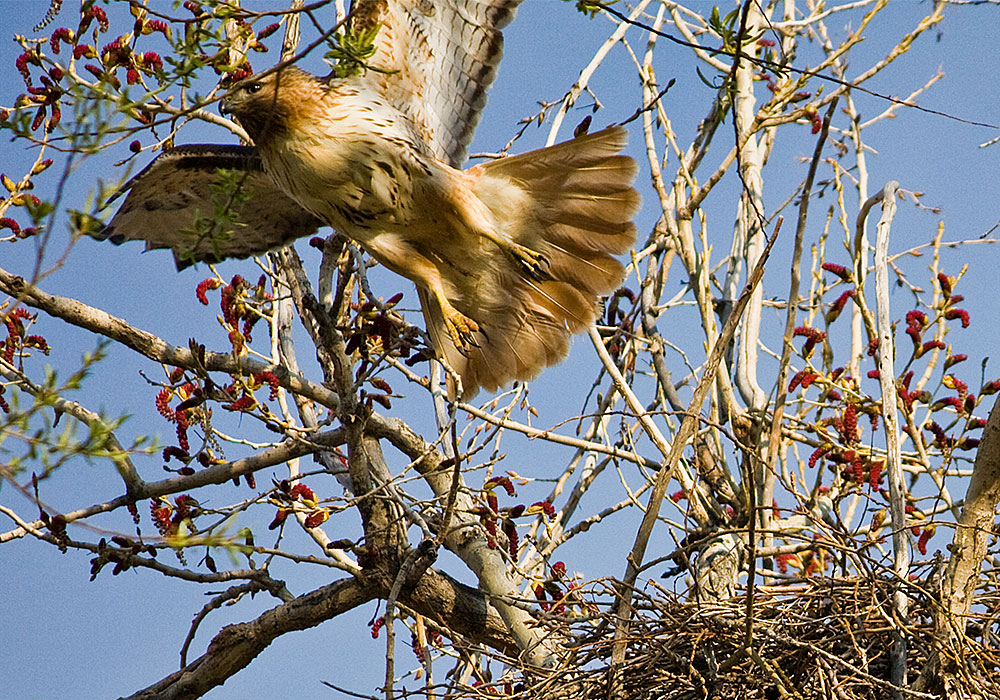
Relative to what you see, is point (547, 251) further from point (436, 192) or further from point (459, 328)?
point (436, 192)

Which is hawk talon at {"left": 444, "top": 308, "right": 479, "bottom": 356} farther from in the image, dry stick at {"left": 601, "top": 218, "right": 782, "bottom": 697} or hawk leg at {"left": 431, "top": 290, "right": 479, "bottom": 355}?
dry stick at {"left": 601, "top": 218, "right": 782, "bottom": 697}

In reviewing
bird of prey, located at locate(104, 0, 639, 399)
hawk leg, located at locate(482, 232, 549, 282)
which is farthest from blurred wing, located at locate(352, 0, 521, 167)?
hawk leg, located at locate(482, 232, 549, 282)

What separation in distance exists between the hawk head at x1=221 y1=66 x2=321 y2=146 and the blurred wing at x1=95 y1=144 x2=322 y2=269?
30 cm

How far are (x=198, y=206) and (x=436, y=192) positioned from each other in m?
1.32

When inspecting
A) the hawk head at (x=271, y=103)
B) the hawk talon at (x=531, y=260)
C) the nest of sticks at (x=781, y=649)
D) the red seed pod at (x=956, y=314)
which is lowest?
the nest of sticks at (x=781, y=649)

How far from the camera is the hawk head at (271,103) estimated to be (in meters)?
4.70

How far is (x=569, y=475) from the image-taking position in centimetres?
589

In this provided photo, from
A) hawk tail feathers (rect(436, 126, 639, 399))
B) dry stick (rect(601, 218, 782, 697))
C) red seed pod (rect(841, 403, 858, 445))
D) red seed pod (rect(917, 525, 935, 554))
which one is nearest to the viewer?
dry stick (rect(601, 218, 782, 697))

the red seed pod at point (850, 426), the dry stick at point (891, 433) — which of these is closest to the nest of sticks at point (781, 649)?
the dry stick at point (891, 433)

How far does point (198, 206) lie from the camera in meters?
5.43

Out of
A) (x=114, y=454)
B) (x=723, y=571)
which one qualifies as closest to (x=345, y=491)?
(x=723, y=571)

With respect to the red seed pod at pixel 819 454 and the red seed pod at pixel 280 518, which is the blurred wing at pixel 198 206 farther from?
the red seed pod at pixel 819 454

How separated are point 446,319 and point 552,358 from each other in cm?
57

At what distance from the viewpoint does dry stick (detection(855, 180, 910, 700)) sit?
3547 mm
